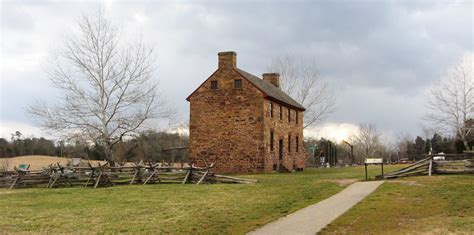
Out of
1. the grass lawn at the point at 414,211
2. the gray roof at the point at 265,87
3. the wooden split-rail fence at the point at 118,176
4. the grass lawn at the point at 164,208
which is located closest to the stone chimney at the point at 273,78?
the gray roof at the point at 265,87

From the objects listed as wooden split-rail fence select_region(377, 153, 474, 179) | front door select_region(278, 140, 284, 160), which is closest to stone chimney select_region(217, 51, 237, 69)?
front door select_region(278, 140, 284, 160)

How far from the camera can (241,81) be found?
109ft

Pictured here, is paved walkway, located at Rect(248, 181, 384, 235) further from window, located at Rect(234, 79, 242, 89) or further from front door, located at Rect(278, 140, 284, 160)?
front door, located at Rect(278, 140, 284, 160)

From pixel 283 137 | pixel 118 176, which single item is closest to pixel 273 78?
pixel 283 137

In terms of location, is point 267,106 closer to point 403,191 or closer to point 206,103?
point 206,103

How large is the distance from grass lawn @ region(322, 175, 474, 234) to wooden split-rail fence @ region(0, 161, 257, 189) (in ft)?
31.3

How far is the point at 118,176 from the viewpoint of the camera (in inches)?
1031

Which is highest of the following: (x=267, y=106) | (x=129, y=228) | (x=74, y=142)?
(x=267, y=106)

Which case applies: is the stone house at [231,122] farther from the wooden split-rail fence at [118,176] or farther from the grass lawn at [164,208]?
the grass lawn at [164,208]

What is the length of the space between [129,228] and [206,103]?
2260 cm

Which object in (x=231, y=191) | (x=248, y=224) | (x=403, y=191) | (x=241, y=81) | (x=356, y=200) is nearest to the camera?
(x=248, y=224)

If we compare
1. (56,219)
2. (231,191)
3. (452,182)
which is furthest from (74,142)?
(452,182)

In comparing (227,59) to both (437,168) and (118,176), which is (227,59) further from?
(437,168)

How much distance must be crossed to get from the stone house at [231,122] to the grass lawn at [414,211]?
43.7 feet
